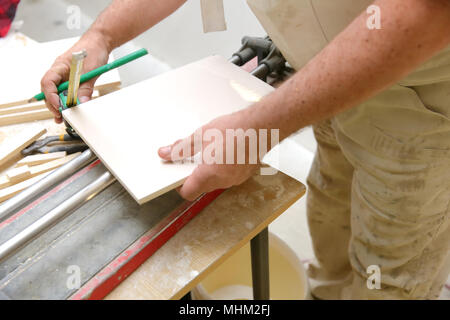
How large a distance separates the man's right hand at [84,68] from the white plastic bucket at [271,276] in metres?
0.70

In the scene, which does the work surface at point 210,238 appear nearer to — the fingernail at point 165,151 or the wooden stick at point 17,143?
the fingernail at point 165,151

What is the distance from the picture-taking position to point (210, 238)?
84 cm

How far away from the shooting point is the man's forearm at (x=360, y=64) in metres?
0.63

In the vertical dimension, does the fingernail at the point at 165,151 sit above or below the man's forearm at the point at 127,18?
below

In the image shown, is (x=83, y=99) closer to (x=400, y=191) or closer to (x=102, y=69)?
(x=102, y=69)

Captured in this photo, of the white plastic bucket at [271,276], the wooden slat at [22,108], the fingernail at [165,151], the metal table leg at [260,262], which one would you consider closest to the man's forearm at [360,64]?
the fingernail at [165,151]

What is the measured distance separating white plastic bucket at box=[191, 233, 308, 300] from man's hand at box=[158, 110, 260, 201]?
663mm

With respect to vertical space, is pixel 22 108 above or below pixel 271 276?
above

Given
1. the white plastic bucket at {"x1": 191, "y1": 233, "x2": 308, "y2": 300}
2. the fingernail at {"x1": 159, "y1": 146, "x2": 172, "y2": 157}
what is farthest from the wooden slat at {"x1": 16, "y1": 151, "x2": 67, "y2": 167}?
the white plastic bucket at {"x1": 191, "y1": 233, "x2": 308, "y2": 300}

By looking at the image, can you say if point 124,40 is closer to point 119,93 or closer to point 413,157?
point 119,93

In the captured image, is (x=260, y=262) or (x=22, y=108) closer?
(x=260, y=262)

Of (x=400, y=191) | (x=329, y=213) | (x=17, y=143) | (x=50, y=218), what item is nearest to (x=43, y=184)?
(x=50, y=218)

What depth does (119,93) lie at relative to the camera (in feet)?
3.27

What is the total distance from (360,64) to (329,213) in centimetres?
80
